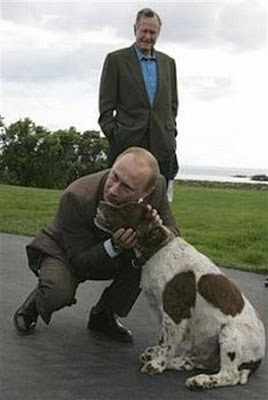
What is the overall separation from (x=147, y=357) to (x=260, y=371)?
0.63m

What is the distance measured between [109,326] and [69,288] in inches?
21.9

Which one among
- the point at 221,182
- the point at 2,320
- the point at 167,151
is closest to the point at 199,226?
the point at 167,151

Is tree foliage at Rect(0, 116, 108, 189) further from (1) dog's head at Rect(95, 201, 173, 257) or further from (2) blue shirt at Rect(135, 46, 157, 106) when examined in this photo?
(1) dog's head at Rect(95, 201, 173, 257)

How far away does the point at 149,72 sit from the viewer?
5988mm

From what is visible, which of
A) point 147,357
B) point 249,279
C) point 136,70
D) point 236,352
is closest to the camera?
point 236,352

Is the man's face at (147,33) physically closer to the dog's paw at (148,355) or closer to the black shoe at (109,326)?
the black shoe at (109,326)

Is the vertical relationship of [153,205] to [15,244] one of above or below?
above

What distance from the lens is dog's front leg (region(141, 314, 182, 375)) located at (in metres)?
4.02

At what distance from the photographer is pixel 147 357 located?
418 centimetres

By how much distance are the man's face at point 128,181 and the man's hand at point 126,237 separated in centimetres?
15

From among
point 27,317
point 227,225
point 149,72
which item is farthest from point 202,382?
point 227,225

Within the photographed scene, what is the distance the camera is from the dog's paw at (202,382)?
3896 mm

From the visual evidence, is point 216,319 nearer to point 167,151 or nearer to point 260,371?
point 260,371

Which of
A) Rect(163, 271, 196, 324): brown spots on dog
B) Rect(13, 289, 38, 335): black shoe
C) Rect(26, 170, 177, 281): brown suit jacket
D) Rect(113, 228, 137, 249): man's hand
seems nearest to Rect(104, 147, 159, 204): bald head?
Rect(113, 228, 137, 249): man's hand
